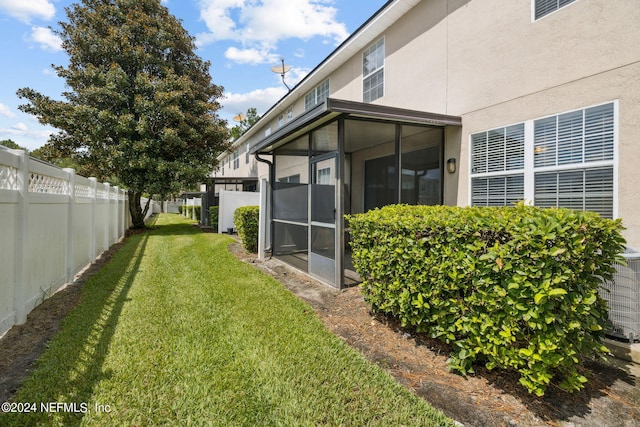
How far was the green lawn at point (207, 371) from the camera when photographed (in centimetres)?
229

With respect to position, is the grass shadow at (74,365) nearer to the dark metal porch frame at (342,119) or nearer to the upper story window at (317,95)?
the dark metal porch frame at (342,119)

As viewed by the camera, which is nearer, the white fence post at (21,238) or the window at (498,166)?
the white fence post at (21,238)

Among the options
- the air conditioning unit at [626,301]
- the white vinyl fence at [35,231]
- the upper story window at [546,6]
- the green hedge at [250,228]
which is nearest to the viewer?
the air conditioning unit at [626,301]

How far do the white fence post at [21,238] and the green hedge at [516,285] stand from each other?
4.39 m

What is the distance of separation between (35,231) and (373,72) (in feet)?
25.0

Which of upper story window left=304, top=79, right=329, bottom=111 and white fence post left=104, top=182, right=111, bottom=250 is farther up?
upper story window left=304, top=79, right=329, bottom=111

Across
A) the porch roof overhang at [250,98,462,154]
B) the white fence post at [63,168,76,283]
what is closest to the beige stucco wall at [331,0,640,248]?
the porch roof overhang at [250,98,462,154]

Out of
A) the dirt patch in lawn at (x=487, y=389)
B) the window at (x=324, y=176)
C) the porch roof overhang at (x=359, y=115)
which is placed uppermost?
the porch roof overhang at (x=359, y=115)

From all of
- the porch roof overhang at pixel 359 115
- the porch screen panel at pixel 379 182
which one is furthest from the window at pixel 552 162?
the porch screen panel at pixel 379 182

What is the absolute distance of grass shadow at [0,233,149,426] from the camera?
2279 millimetres

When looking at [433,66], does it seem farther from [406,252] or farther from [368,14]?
[406,252]

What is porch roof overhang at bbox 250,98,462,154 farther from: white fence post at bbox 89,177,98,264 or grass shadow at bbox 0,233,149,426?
white fence post at bbox 89,177,98,264

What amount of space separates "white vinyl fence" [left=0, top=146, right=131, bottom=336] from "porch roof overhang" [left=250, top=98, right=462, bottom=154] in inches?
153

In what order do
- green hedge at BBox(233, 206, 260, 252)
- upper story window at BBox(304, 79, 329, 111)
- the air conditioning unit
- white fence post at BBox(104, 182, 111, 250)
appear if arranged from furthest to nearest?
upper story window at BBox(304, 79, 329, 111), green hedge at BBox(233, 206, 260, 252), white fence post at BBox(104, 182, 111, 250), the air conditioning unit
